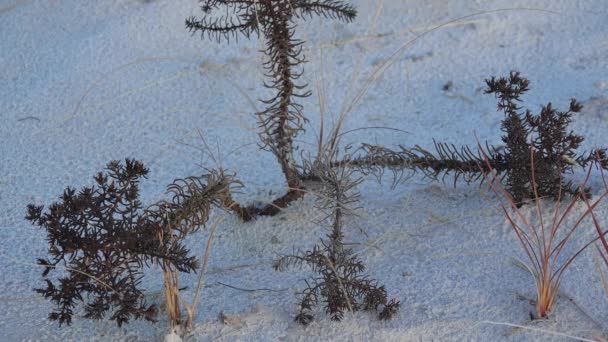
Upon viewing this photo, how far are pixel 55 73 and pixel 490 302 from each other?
2068 mm

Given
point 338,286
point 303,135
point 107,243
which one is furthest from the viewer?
point 303,135

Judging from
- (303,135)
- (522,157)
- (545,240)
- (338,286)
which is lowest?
(338,286)

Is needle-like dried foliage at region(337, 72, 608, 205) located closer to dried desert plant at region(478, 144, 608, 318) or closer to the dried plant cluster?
dried desert plant at region(478, 144, 608, 318)

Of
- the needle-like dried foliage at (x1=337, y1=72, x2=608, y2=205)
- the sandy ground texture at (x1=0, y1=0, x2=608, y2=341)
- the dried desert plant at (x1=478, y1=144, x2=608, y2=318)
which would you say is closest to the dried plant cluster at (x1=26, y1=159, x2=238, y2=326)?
the sandy ground texture at (x1=0, y1=0, x2=608, y2=341)

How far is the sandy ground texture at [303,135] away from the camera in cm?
181

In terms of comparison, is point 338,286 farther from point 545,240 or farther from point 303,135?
point 303,135

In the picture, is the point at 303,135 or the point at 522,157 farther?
the point at 303,135

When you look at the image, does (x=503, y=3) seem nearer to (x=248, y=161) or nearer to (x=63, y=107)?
(x=248, y=161)

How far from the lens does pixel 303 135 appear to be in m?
2.64

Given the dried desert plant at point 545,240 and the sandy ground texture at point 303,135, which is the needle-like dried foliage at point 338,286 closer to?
the sandy ground texture at point 303,135

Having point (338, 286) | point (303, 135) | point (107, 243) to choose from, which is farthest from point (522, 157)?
point (107, 243)

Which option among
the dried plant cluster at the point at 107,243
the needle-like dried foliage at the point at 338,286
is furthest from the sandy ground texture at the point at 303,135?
the dried plant cluster at the point at 107,243

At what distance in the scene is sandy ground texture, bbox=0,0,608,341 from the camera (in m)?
1.81

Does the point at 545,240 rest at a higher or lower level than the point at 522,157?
lower
